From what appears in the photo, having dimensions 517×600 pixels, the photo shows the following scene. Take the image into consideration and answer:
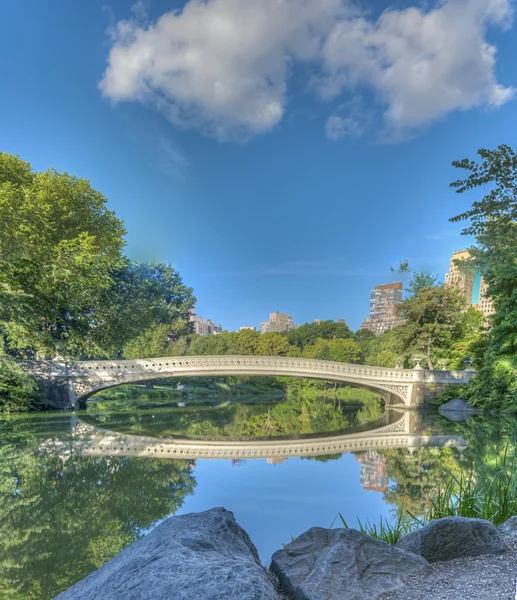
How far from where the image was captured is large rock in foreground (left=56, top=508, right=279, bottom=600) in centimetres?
136

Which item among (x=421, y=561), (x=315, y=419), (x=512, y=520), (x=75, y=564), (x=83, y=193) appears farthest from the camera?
(x=83, y=193)

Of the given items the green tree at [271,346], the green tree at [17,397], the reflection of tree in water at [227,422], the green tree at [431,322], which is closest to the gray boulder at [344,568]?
the reflection of tree in water at [227,422]

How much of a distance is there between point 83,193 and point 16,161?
2.25m

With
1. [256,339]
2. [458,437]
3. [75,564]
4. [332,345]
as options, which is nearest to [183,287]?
[256,339]

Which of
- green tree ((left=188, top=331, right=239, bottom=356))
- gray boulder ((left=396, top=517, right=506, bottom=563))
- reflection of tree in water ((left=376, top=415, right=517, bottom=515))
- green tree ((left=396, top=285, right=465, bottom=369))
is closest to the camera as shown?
gray boulder ((left=396, top=517, right=506, bottom=563))

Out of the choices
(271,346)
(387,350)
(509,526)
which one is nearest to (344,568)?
(509,526)

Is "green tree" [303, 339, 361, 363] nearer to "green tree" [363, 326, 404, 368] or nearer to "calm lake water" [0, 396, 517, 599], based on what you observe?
"green tree" [363, 326, 404, 368]

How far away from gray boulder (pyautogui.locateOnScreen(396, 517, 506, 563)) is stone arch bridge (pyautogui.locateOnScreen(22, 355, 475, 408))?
12.6m

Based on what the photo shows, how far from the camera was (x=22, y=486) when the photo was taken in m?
5.03

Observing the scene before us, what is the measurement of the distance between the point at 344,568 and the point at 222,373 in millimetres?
13002

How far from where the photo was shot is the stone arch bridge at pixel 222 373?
13.5 metres

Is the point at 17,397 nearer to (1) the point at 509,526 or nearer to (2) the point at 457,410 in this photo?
(1) the point at 509,526

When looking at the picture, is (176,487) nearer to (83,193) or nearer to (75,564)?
(75,564)

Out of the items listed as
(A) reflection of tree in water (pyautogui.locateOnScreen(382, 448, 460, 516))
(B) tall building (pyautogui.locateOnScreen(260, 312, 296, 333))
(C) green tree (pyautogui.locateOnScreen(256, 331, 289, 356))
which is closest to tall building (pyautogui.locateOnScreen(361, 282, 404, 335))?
(B) tall building (pyautogui.locateOnScreen(260, 312, 296, 333))
